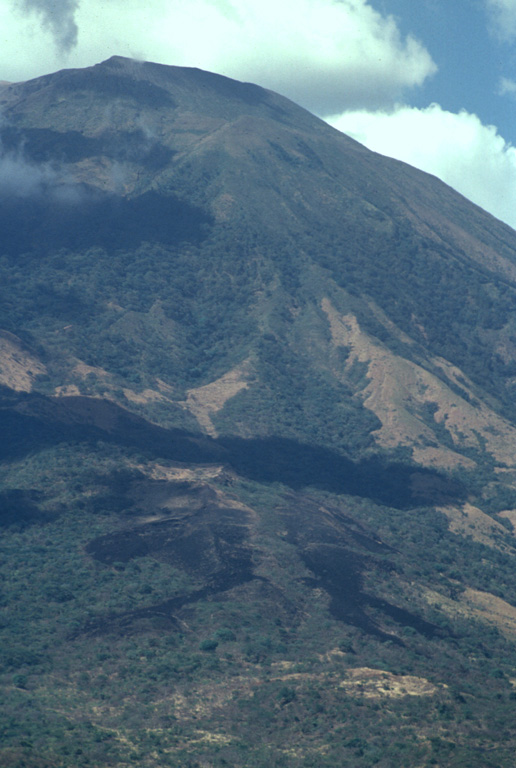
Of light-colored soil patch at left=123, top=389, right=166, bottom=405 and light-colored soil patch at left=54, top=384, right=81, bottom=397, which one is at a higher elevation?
light-colored soil patch at left=123, top=389, right=166, bottom=405

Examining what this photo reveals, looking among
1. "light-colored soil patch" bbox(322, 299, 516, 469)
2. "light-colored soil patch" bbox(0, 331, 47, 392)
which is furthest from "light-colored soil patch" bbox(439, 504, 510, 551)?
"light-colored soil patch" bbox(0, 331, 47, 392)

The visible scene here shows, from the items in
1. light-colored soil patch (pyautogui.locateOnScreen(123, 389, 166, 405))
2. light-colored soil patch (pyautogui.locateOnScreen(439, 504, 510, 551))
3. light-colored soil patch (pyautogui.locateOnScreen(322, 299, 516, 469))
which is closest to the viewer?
light-colored soil patch (pyautogui.locateOnScreen(439, 504, 510, 551))

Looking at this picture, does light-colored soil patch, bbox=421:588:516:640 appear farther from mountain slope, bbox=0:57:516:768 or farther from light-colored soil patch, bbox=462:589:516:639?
mountain slope, bbox=0:57:516:768

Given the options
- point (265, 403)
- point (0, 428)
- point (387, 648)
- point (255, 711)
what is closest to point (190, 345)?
point (265, 403)

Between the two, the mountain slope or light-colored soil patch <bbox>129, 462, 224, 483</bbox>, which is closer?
the mountain slope

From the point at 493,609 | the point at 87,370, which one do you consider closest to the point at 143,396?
the point at 87,370

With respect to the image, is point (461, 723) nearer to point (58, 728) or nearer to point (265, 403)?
point (58, 728)
